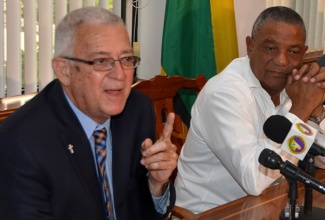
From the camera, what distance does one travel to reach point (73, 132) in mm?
1862

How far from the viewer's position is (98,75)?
5.97 ft

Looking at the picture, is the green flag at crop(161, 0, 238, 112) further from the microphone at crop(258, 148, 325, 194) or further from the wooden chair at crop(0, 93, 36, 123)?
the microphone at crop(258, 148, 325, 194)

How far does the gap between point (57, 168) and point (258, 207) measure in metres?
0.71

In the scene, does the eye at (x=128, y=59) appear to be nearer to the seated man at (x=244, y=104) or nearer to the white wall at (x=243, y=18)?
the seated man at (x=244, y=104)

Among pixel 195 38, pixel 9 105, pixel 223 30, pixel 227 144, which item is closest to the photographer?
pixel 227 144

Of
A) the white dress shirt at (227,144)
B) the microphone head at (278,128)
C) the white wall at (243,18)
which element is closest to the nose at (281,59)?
the white dress shirt at (227,144)

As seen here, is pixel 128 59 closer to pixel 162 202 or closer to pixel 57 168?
pixel 57 168

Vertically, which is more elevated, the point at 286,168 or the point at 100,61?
the point at 100,61

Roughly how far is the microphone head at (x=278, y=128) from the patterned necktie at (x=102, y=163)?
21.2 inches

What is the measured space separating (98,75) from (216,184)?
913mm

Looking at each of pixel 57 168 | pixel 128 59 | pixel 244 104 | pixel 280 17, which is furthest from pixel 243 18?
pixel 57 168

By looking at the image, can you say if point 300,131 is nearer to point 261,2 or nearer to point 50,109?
point 50,109

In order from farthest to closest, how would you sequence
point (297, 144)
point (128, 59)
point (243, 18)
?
point (243, 18) → point (128, 59) → point (297, 144)

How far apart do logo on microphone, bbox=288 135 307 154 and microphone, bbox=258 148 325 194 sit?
0.40 ft
